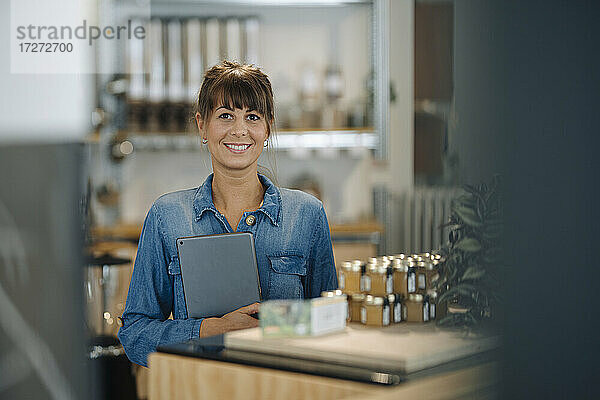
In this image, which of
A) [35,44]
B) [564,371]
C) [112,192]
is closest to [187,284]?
[564,371]

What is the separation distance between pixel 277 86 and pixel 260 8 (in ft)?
1.13

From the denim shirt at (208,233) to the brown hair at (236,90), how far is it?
0.16 metres

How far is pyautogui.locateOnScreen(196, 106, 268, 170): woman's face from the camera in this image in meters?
1.43

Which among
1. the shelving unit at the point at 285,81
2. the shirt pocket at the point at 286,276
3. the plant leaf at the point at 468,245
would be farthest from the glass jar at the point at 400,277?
the shelving unit at the point at 285,81

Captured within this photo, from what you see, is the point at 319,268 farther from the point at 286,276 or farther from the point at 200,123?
the point at 200,123

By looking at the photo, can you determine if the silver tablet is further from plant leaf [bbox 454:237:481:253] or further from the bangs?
plant leaf [bbox 454:237:481:253]

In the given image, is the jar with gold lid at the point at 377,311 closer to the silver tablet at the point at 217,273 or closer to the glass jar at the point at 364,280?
the glass jar at the point at 364,280

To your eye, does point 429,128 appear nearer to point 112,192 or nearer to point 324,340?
point 324,340

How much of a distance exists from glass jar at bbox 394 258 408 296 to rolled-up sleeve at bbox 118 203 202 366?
0.43m

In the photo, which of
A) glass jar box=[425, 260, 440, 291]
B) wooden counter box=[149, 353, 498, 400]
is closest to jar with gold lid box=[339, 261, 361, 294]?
glass jar box=[425, 260, 440, 291]

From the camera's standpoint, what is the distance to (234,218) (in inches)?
57.6

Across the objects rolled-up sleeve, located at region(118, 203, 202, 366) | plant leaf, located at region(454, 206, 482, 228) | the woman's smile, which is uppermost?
the woman's smile

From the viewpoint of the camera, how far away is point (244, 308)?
1.21m

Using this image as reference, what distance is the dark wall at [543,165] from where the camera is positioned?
0.50m
